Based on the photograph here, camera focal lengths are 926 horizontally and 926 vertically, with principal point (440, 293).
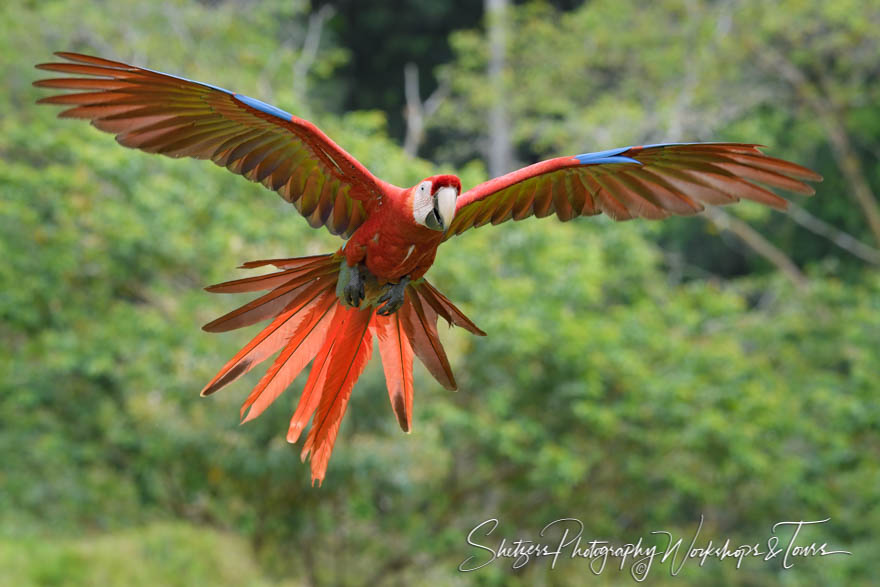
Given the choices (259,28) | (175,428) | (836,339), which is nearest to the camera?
(175,428)

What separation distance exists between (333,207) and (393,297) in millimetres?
220

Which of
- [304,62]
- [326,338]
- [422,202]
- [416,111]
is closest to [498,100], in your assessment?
[416,111]

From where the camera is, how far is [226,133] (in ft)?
5.30

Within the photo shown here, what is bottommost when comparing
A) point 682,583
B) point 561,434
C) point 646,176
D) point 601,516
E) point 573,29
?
point 682,583

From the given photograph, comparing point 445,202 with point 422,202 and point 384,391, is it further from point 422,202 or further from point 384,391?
point 384,391

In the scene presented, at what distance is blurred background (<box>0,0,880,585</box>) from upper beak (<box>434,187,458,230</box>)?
11.0 feet

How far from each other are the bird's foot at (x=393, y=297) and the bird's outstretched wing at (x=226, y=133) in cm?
14

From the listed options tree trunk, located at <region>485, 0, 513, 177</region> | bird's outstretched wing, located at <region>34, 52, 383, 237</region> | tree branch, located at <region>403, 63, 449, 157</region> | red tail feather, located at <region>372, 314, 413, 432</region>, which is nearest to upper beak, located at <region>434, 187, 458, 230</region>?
bird's outstretched wing, located at <region>34, 52, 383, 237</region>

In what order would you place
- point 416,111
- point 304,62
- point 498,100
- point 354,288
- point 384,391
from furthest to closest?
point 498,100
point 304,62
point 416,111
point 384,391
point 354,288

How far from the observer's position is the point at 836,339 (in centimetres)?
778

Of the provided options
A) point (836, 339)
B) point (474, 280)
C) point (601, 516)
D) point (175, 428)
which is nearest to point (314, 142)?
point (175, 428)

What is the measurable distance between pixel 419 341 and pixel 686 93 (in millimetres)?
7432

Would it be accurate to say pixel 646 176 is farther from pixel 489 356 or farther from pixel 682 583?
pixel 682 583

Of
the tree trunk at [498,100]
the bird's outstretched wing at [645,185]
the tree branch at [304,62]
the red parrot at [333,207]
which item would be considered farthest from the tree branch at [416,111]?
the red parrot at [333,207]
